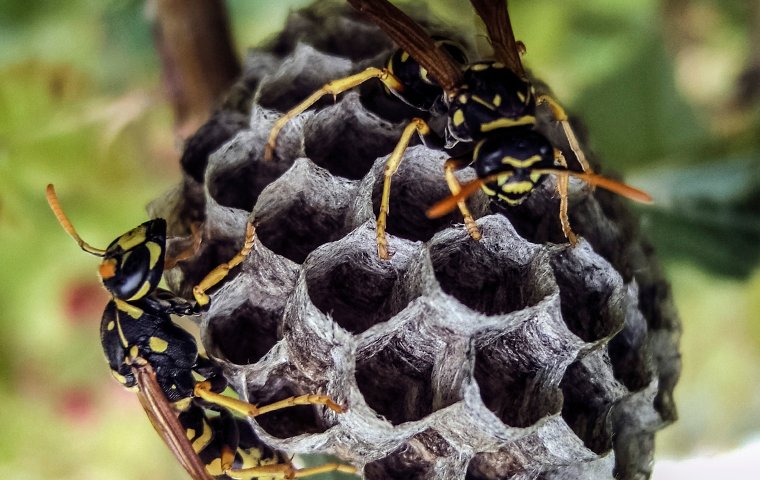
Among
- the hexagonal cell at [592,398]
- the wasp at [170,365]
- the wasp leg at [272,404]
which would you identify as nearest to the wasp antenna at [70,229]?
the wasp at [170,365]

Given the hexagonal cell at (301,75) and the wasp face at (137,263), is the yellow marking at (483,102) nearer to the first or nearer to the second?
the hexagonal cell at (301,75)

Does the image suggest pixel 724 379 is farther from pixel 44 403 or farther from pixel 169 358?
pixel 44 403

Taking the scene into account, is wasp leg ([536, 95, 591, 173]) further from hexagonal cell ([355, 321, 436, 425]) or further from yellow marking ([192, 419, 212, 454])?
yellow marking ([192, 419, 212, 454])

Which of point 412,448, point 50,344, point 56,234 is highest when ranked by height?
point 56,234

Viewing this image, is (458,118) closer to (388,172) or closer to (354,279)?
(388,172)

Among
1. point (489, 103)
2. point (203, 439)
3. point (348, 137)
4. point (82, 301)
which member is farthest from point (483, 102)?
point (82, 301)

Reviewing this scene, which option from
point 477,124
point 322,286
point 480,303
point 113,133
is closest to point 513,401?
point 480,303
